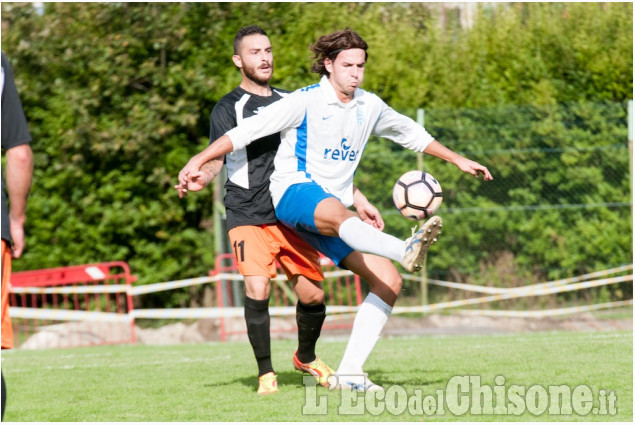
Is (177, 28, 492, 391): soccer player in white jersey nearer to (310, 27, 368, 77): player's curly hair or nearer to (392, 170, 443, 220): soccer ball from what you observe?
(310, 27, 368, 77): player's curly hair

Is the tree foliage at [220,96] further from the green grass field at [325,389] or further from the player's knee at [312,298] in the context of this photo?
the player's knee at [312,298]

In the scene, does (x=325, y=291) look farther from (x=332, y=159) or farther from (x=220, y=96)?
(x=332, y=159)

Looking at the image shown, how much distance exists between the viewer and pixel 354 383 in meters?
5.77

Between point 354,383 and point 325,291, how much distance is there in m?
8.74

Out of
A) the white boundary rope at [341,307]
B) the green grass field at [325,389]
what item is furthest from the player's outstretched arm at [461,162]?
the white boundary rope at [341,307]

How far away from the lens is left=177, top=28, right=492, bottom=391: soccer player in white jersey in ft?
19.0

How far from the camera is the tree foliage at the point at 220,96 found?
568 inches

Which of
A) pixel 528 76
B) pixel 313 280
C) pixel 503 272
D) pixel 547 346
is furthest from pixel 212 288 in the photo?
pixel 313 280

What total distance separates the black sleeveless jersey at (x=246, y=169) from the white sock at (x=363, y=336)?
89cm

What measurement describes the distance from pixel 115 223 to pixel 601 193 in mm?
7560

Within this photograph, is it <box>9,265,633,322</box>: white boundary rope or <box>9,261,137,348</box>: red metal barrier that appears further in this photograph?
<box>9,261,137,348</box>: red metal barrier

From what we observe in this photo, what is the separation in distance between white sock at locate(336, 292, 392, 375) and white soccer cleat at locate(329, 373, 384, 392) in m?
0.03

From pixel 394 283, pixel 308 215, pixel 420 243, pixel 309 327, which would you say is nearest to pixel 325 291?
pixel 309 327

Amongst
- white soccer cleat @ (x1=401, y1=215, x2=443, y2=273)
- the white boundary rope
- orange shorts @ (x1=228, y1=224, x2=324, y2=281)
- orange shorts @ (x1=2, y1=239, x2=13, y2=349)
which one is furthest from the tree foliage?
orange shorts @ (x1=2, y1=239, x2=13, y2=349)
